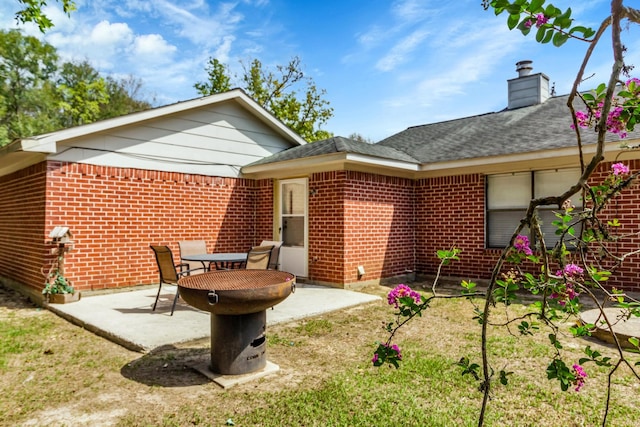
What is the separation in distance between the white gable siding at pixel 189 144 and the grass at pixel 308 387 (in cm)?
366

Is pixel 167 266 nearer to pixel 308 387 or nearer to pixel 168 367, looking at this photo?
pixel 168 367

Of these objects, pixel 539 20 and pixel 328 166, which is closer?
pixel 539 20

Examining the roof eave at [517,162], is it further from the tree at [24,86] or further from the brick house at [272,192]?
the tree at [24,86]

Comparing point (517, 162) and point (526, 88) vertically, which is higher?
point (526, 88)

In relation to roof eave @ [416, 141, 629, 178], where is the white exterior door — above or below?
below

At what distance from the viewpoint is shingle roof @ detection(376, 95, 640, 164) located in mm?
7921

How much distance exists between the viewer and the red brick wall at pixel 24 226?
282 inches

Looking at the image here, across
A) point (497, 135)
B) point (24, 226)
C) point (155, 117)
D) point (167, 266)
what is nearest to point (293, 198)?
point (155, 117)

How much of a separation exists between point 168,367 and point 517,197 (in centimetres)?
746

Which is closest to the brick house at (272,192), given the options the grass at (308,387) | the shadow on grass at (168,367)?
the grass at (308,387)

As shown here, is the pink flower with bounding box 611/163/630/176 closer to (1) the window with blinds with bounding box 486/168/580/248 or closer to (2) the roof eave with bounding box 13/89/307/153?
(1) the window with blinds with bounding box 486/168/580/248

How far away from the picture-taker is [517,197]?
332 inches

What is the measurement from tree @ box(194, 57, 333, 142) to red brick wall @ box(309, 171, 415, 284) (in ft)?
51.7

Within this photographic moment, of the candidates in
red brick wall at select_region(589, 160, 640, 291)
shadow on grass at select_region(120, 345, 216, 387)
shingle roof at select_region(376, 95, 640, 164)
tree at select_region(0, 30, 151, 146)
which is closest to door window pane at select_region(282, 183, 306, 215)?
shingle roof at select_region(376, 95, 640, 164)
